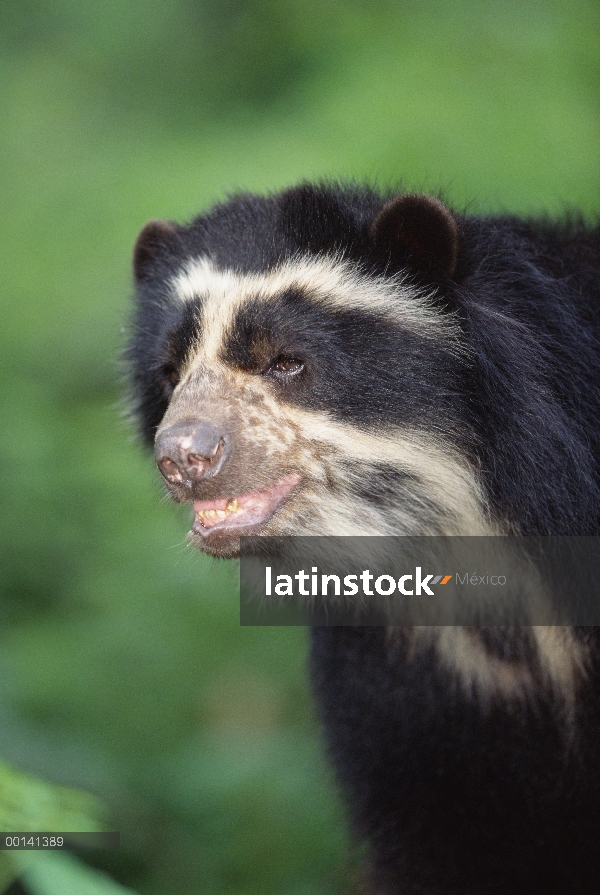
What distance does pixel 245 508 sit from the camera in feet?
8.77

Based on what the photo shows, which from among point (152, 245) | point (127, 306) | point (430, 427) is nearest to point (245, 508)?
point (430, 427)

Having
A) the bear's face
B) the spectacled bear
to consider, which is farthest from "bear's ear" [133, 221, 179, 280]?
the bear's face

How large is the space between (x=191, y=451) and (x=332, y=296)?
54cm

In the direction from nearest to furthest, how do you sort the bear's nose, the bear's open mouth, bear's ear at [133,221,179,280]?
the bear's nose, the bear's open mouth, bear's ear at [133,221,179,280]

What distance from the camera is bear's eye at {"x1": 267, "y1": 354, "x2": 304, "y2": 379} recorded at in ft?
8.73

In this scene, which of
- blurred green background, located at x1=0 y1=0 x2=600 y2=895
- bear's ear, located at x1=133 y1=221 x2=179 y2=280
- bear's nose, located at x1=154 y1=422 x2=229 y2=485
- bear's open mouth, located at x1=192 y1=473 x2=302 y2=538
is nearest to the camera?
bear's nose, located at x1=154 y1=422 x2=229 y2=485

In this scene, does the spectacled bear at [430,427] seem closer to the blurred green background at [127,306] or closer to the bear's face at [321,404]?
the bear's face at [321,404]

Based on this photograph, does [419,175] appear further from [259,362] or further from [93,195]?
[259,362]

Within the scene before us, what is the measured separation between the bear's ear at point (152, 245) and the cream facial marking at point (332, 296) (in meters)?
0.58

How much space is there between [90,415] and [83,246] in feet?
2.65

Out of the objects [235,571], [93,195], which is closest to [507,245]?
[235,571]

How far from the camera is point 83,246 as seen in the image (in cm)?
519

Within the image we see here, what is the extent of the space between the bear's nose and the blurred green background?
1.04 m

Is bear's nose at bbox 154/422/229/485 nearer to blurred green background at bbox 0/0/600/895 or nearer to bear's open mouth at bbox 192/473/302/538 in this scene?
bear's open mouth at bbox 192/473/302/538
